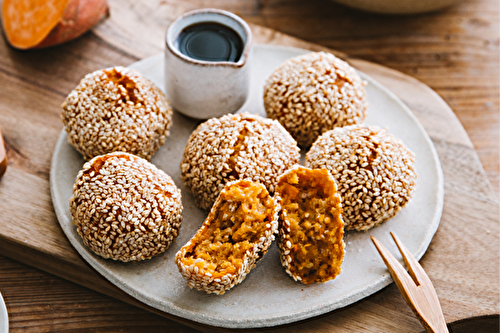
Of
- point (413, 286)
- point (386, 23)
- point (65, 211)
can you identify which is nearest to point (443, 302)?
point (413, 286)

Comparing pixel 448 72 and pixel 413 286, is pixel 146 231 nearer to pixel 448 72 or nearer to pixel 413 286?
pixel 413 286

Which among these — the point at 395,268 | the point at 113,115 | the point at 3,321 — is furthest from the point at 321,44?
the point at 3,321

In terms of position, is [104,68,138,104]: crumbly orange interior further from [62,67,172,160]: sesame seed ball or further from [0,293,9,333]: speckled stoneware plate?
[0,293,9,333]: speckled stoneware plate

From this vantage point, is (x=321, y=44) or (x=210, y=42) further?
(x=321, y=44)

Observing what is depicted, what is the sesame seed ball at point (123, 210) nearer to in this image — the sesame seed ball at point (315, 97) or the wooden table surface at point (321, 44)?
the wooden table surface at point (321, 44)

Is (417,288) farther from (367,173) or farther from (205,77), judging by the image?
(205,77)

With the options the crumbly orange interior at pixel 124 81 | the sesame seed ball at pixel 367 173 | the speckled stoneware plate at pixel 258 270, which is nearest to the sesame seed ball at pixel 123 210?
the speckled stoneware plate at pixel 258 270
